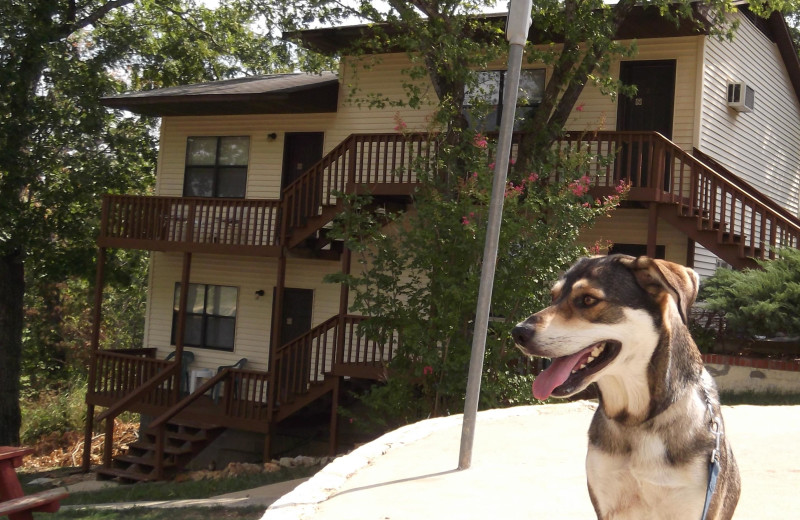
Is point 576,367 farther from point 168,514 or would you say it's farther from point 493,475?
point 168,514

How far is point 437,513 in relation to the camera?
5.99 meters

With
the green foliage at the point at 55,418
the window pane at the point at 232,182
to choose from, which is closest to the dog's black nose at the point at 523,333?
the window pane at the point at 232,182

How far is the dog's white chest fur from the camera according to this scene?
354 centimetres

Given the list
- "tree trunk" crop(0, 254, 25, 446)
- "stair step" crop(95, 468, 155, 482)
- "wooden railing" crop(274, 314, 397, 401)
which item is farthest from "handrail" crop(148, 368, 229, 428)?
"tree trunk" crop(0, 254, 25, 446)

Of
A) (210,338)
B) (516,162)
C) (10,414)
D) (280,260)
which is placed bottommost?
(10,414)

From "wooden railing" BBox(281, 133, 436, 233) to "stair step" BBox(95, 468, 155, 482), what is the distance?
5404mm

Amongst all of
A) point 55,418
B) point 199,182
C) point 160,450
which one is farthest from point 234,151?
point 55,418

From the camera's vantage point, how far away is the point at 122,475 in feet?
59.0

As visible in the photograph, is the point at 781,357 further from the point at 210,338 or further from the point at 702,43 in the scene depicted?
the point at 210,338

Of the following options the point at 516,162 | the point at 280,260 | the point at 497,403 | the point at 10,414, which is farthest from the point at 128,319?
the point at 497,403

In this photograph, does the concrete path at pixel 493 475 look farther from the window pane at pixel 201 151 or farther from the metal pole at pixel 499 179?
the window pane at pixel 201 151

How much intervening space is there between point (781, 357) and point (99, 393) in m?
13.5

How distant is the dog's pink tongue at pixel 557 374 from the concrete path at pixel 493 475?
2518 mm

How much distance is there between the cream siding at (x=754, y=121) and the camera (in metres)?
17.6
